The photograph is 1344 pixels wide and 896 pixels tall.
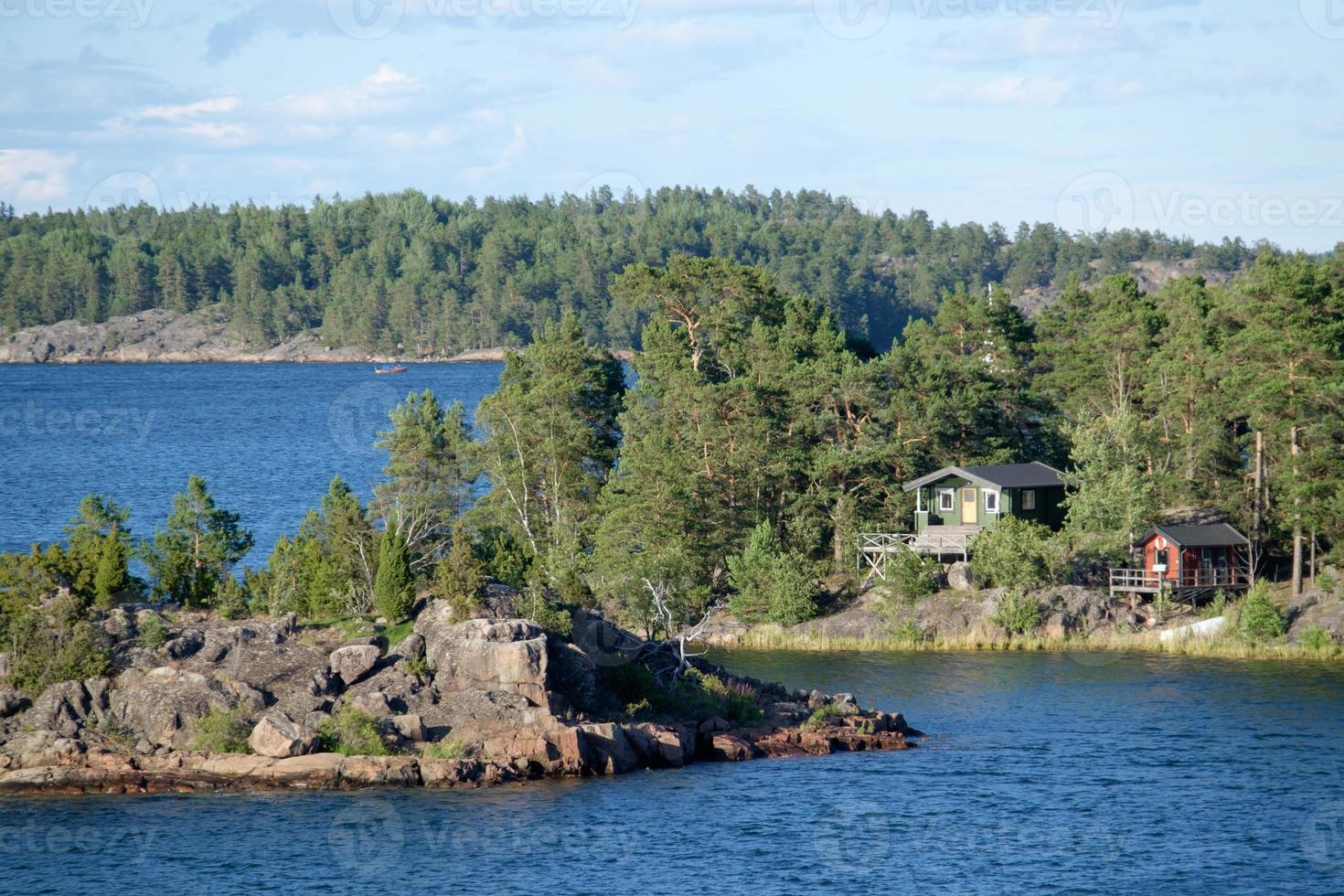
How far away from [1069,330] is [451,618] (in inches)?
1967

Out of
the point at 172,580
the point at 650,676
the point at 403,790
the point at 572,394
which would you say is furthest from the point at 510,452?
the point at 403,790

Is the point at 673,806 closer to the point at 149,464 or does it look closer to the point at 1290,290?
the point at 1290,290

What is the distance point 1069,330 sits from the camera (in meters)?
89.3

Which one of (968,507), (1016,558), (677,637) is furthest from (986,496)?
(677,637)

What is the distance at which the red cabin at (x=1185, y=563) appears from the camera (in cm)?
6931

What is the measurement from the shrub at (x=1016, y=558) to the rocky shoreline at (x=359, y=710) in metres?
19.2

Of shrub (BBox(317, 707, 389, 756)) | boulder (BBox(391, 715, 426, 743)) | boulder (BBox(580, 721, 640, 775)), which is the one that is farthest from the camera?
boulder (BBox(580, 721, 640, 775))

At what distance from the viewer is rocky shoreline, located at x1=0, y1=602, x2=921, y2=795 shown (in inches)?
1772

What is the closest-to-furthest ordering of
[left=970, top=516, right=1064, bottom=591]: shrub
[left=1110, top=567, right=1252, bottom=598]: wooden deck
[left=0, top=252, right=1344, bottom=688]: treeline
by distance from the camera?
[left=0, top=252, right=1344, bottom=688]: treeline
[left=970, top=516, right=1064, bottom=591]: shrub
[left=1110, top=567, right=1252, bottom=598]: wooden deck

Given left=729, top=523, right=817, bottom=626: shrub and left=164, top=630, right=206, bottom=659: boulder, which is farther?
left=729, top=523, right=817, bottom=626: shrub

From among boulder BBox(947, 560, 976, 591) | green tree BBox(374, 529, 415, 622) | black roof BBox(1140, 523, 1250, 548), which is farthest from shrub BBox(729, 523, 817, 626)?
green tree BBox(374, 529, 415, 622)

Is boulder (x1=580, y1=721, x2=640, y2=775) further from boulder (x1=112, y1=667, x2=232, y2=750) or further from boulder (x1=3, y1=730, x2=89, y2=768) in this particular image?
boulder (x1=3, y1=730, x2=89, y2=768)

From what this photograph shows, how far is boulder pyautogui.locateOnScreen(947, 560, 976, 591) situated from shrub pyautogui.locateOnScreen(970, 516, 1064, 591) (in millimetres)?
326

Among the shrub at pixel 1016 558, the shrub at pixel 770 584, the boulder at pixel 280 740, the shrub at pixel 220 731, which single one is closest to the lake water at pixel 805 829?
the boulder at pixel 280 740
